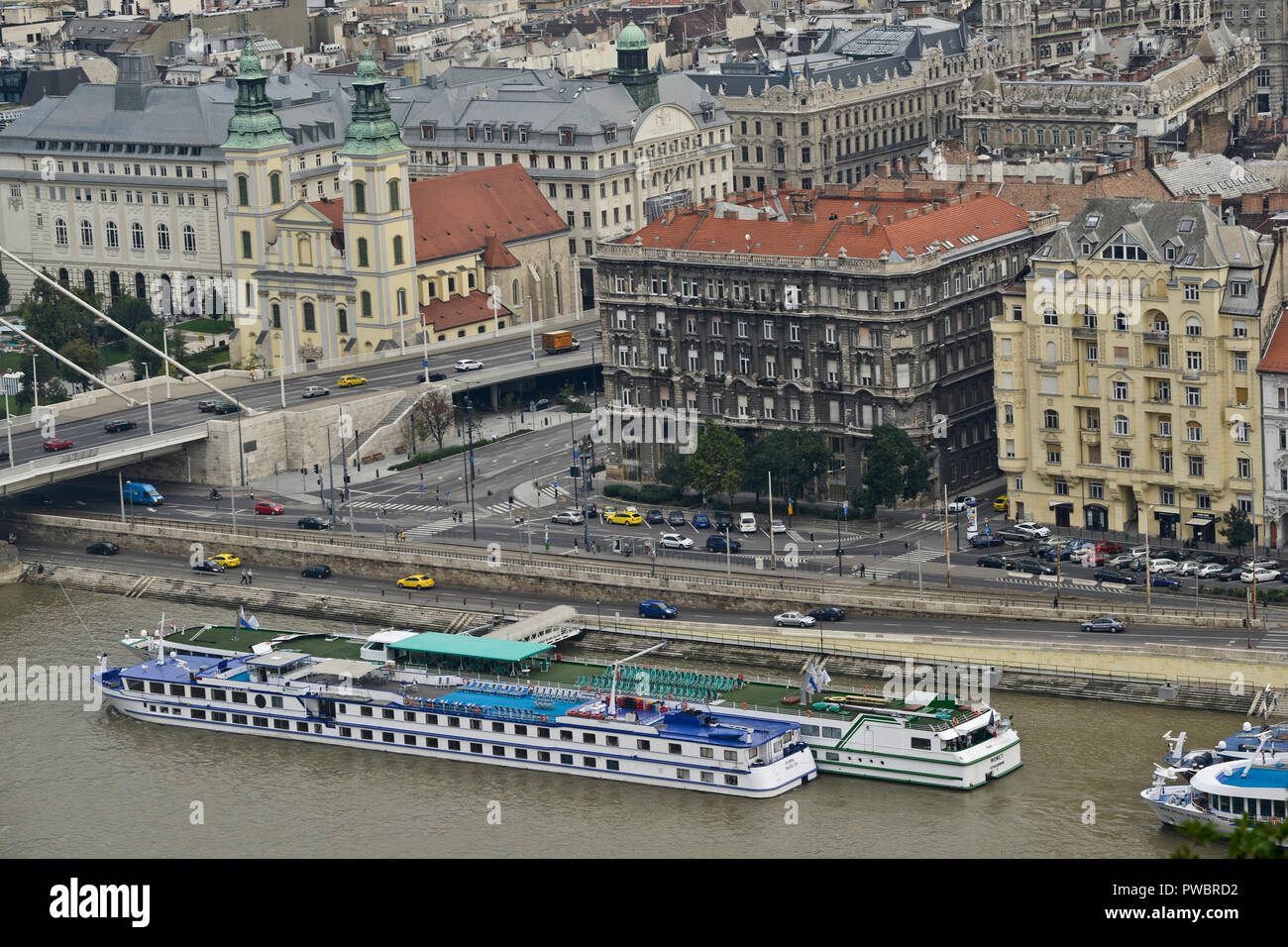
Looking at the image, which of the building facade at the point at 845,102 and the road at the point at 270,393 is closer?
the road at the point at 270,393

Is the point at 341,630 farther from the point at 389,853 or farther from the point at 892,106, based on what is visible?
the point at 892,106

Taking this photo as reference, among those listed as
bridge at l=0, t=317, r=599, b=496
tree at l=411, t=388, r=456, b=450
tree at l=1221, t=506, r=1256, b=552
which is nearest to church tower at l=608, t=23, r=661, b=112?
bridge at l=0, t=317, r=599, b=496

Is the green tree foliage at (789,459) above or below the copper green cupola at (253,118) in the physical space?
below

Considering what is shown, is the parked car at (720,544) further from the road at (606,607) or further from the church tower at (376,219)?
the church tower at (376,219)

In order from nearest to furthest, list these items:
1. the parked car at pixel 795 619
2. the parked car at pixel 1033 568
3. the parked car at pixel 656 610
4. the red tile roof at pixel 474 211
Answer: the parked car at pixel 795 619
the parked car at pixel 1033 568
the parked car at pixel 656 610
the red tile roof at pixel 474 211

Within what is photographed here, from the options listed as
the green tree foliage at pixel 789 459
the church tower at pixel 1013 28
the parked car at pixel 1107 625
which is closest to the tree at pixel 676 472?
the green tree foliage at pixel 789 459

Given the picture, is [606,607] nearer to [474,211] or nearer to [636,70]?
[474,211]
